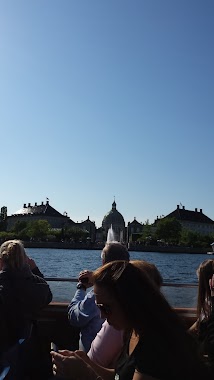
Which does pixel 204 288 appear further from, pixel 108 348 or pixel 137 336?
pixel 137 336

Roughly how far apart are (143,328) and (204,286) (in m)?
1.55

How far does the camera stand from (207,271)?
361cm

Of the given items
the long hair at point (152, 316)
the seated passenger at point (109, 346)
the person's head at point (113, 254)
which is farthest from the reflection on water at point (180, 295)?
the long hair at point (152, 316)

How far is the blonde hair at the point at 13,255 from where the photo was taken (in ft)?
12.7

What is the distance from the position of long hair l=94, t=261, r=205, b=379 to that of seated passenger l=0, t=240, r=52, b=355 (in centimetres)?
158

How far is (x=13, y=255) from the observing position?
153 inches

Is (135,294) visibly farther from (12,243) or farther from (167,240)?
(167,240)

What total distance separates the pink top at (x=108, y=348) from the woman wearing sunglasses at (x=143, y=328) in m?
0.54

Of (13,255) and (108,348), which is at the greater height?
(13,255)

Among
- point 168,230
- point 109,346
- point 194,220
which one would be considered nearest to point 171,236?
point 168,230

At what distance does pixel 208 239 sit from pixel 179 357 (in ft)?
414

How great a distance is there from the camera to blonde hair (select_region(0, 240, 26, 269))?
12.7 ft

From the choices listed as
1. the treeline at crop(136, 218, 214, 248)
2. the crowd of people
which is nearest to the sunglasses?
the crowd of people

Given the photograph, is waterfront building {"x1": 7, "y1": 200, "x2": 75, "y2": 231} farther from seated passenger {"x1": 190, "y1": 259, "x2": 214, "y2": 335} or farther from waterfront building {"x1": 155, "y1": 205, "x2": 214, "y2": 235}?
seated passenger {"x1": 190, "y1": 259, "x2": 214, "y2": 335}
